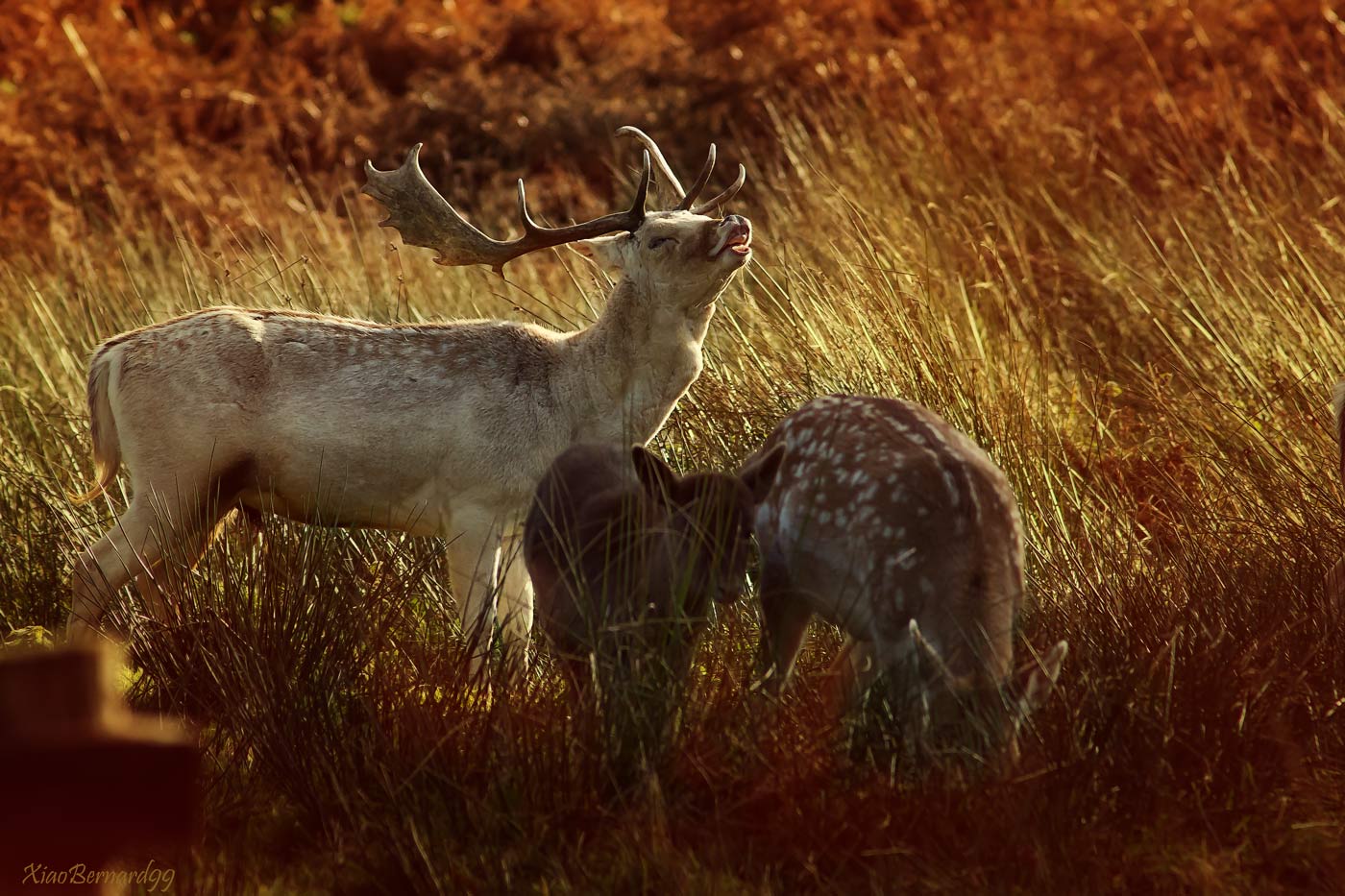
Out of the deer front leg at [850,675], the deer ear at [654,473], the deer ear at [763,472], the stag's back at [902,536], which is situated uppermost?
the deer ear at [654,473]

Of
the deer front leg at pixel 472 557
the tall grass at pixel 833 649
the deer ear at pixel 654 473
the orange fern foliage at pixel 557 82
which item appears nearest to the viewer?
the tall grass at pixel 833 649

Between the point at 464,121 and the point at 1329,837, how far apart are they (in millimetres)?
12749

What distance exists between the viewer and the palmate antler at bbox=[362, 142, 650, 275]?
6.45 meters

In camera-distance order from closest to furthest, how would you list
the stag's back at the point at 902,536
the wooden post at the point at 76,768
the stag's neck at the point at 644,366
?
the wooden post at the point at 76,768, the stag's back at the point at 902,536, the stag's neck at the point at 644,366

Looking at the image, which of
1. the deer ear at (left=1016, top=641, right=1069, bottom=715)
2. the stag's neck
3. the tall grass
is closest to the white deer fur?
the stag's neck

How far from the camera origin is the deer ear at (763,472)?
4.39 m

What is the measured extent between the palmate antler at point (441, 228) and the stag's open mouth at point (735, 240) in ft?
1.48

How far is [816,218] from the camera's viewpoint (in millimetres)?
9609

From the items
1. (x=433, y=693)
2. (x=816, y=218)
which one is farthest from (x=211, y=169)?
(x=433, y=693)

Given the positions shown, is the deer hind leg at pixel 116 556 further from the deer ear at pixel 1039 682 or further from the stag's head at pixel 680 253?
the deer ear at pixel 1039 682

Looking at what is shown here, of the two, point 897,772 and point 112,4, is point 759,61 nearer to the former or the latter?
point 112,4

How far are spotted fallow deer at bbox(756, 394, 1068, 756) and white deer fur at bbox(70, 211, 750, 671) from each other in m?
1.44

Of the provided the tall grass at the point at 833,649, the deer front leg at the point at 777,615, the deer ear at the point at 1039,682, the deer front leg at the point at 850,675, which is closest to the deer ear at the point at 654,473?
the deer front leg at the point at 777,615

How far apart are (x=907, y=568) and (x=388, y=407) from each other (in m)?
2.55
